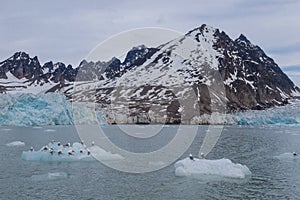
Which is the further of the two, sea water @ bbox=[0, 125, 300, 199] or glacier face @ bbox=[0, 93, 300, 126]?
glacier face @ bbox=[0, 93, 300, 126]

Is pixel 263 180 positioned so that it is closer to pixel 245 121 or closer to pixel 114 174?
pixel 114 174

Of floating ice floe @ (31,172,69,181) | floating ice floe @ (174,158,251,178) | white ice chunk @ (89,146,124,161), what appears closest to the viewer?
floating ice floe @ (31,172,69,181)

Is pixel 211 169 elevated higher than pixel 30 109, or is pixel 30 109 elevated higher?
pixel 30 109

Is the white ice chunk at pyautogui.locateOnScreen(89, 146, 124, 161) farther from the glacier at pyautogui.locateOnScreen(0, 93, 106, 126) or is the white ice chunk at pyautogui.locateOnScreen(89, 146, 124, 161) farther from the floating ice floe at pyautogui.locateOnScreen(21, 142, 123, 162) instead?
the glacier at pyautogui.locateOnScreen(0, 93, 106, 126)

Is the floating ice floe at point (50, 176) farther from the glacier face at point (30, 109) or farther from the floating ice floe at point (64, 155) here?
the glacier face at point (30, 109)

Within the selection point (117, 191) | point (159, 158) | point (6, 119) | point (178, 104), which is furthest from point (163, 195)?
point (178, 104)

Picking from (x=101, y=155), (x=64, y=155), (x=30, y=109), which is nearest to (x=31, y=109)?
(x=30, y=109)

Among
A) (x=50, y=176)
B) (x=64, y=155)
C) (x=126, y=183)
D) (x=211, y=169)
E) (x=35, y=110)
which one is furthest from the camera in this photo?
(x=35, y=110)

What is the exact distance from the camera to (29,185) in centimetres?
2491

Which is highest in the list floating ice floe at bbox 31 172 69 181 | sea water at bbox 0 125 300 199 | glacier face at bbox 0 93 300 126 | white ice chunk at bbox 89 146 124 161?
glacier face at bbox 0 93 300 126

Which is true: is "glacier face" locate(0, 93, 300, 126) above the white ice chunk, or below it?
above

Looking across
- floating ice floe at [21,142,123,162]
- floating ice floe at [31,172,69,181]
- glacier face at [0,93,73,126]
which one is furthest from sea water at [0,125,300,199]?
glacier face at [0,93,73,126]

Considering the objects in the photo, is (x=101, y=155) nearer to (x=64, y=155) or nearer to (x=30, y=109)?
(x=64, y=155)

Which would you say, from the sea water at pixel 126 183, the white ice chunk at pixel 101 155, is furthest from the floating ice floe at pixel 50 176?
the white ice chunk at pixel 101 155
